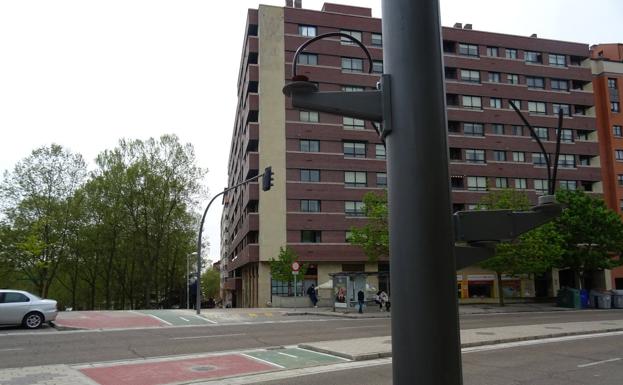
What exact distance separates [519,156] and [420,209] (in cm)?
5980

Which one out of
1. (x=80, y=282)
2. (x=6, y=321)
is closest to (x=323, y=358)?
(x=6, y=321)

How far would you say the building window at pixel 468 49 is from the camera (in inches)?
2270

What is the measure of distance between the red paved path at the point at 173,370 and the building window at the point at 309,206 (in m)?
35.5

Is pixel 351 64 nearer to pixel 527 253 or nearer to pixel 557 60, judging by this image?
pixel 527 253

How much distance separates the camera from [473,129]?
5666 centimetres

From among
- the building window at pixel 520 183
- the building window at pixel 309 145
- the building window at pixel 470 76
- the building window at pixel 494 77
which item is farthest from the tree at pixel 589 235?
the building window at pixel 309 145

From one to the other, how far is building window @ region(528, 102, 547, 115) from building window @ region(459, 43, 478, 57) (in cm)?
817

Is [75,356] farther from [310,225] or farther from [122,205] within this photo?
[122,205]

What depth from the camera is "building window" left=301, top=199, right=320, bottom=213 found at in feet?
161

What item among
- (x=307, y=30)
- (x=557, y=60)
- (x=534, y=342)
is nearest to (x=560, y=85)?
(x=557, y=60)

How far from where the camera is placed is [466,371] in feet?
36.8

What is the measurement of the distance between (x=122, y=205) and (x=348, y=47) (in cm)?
2724

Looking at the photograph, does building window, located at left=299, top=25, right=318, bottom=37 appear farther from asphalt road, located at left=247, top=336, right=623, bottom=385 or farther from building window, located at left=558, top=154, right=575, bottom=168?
asphalt road, located at left=247, top=336, right=623, bottom=385

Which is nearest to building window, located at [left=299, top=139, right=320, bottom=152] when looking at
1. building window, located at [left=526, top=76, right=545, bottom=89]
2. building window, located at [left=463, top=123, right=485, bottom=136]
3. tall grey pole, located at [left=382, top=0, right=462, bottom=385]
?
building window, located at [left=463, top=123, right=485, bottom=136]
